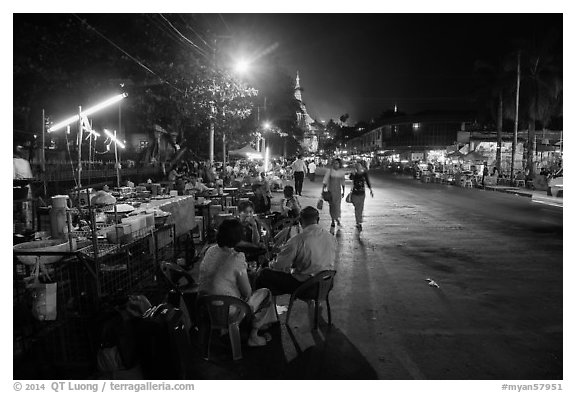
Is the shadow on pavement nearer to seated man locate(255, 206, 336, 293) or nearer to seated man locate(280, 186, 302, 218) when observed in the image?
seated man locate(255, 206, 336, 293)

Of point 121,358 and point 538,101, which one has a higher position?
point 538,101

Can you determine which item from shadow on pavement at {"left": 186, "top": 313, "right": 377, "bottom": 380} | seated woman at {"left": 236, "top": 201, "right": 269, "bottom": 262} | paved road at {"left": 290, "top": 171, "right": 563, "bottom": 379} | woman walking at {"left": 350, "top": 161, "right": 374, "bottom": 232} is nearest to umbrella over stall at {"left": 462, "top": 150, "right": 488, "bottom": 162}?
paved road at {"left": 290, "top": 171, "right": 563, "bottom": 379}

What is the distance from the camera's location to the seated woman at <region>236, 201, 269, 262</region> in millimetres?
6738

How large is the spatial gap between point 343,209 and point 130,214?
10161 millimetres

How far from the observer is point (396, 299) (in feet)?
21.4

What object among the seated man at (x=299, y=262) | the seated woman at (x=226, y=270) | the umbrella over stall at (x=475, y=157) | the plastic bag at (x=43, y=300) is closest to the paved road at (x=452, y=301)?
the seated man at (x=299, y=262)

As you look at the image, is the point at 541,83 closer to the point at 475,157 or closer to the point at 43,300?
the point at 475,157

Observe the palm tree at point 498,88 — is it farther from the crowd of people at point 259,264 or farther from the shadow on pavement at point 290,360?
the shadow on pavement at point 290,360

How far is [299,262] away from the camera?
5.56 m

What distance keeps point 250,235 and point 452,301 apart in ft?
10.6

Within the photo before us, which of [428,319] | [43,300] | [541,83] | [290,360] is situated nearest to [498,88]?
[541,83]

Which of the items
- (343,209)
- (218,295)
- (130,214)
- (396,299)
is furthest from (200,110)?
(218,295)

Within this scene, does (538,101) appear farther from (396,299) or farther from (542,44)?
(396,299)
